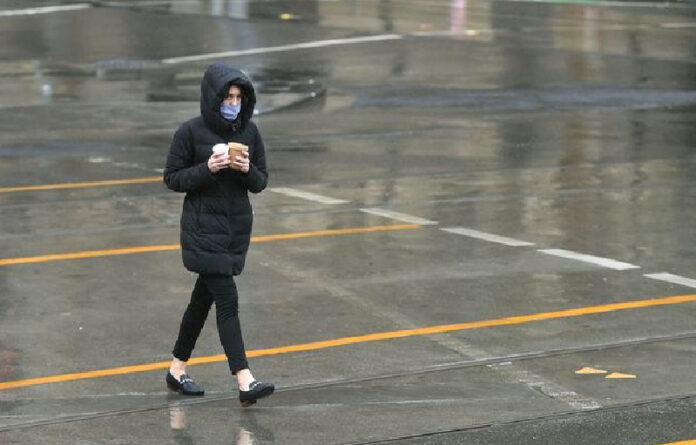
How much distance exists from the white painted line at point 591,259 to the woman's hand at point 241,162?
4526 mm

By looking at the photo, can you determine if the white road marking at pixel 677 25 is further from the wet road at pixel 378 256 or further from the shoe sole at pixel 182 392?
the shoe sole at pixel 182 392

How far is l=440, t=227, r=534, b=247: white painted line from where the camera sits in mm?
13055

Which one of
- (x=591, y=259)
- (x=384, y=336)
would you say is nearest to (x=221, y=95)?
(x=384, y=336)

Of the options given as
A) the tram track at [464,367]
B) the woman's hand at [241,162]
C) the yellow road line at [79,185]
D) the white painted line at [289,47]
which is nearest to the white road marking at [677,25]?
the white painted line at [289,47]

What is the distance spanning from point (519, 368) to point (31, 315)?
10.8ft

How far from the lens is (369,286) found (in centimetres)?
1154

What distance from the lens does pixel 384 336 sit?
33.2 ft

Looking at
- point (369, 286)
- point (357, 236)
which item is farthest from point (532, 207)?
point (369, 286)

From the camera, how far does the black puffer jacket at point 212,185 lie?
8.48 metres

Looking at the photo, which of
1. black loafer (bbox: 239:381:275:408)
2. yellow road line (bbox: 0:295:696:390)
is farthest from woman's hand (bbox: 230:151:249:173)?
yellow road line (bbox: 0:295:696:390)

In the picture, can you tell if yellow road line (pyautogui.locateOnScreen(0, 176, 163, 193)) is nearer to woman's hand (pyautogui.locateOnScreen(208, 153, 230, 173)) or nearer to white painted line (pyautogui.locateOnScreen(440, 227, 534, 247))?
white painted line (pyautogui.locateOnScreen(440, 227, 534, 247))

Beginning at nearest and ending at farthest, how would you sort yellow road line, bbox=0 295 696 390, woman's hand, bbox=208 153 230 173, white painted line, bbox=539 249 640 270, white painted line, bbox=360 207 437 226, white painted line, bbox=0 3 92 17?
1. woman's hand, bbox=208 153 230 173
2. yellow road line, bbox=0 295 696 390
3. white painted line, bbox=539 249 640 270
4. white painted line, bbox=360 207 437 226
5. white painted line, bbox=0 3 92 17

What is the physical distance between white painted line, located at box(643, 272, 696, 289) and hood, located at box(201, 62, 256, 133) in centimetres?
429

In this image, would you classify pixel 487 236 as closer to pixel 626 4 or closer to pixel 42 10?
pixel 42 10
